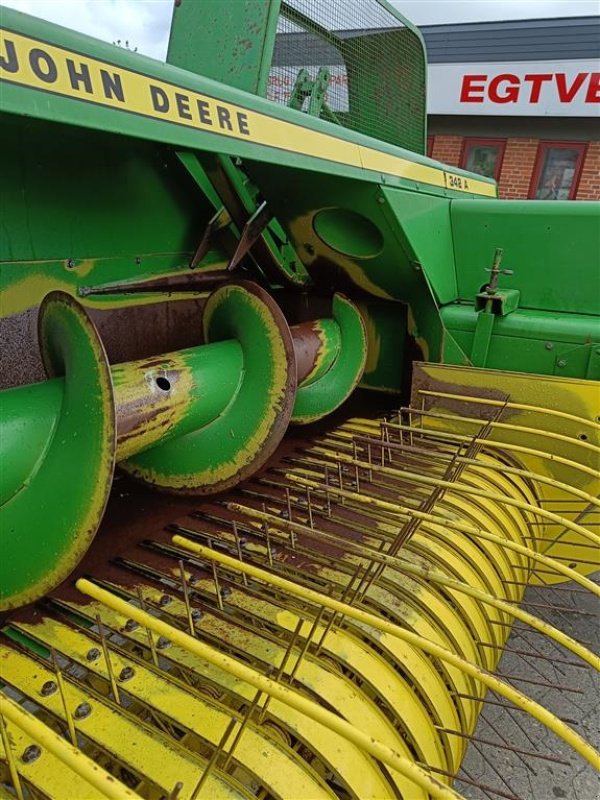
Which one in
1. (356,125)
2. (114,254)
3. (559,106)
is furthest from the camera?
(559,106)

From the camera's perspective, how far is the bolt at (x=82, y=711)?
3.66 feet

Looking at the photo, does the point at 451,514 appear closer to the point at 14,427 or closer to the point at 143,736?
the point at 143,736

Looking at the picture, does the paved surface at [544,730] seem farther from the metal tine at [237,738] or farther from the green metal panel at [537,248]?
the green metal panel at [537,248]

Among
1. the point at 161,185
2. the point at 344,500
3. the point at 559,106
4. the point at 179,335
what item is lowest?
the point at 344,500

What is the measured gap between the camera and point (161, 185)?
88.6 inches

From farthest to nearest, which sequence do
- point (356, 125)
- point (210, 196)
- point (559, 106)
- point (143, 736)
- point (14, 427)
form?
point (559, 106) < point (356, 125) < point (210, 196) < point (14, 427) < point (143, 736)

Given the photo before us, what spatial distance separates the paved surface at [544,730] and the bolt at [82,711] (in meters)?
1.09

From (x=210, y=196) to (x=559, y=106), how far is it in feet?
27.3

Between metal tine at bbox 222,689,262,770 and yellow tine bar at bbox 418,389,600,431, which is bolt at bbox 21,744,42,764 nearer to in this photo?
metal tine at bbox 222,689,262,770

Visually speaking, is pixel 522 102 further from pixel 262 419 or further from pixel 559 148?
pixel 262 419

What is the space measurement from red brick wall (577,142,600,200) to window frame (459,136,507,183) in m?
1.26

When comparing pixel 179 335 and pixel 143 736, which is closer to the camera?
Answer: pixel 143 736

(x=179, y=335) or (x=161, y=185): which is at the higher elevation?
(x=161, y=185)

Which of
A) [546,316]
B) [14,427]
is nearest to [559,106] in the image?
[546,316]
